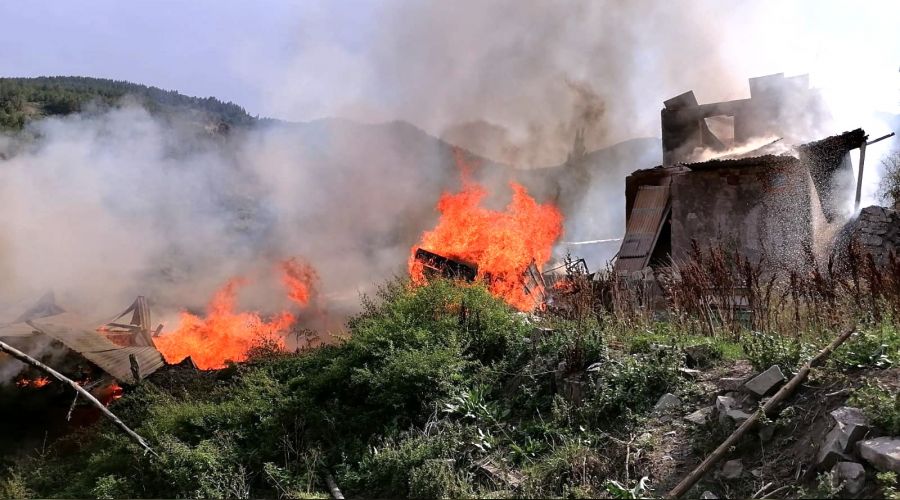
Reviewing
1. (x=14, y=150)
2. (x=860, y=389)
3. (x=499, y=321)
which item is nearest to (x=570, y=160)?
(x=499, y=321)

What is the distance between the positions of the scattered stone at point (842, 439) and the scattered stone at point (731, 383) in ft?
Result: 3.37

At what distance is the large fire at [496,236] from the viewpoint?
1541 centimetres

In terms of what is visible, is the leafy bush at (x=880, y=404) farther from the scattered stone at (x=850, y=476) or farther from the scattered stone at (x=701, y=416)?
the scattered stone at (x=701, y=416)

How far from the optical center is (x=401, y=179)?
78.2 feet

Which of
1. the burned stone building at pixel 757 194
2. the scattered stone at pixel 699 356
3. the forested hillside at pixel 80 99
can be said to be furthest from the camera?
the forested hillside at pixel 80 99

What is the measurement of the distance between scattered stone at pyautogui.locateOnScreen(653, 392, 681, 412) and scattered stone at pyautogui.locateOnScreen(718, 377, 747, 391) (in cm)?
40

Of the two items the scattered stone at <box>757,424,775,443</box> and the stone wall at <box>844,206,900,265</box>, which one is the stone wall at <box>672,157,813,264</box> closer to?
the stone wall at <box>844,206,900,265</box>

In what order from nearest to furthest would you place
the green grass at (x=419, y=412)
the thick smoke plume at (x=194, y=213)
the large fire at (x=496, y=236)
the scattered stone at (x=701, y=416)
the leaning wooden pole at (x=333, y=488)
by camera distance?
the scattered stone at (x=701, y=416) → the green grass at (x=419, y=412) → the leaning wooden pole at (x=333, y=488) → the large fire at (x=496, y=236) → the thick smoke plume at (x=194, y=213)

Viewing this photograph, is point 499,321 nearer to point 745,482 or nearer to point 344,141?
point 745,482

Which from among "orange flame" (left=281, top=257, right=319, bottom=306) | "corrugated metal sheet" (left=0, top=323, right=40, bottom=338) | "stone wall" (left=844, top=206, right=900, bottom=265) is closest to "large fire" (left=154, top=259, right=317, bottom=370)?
"orange flame" (left=281, top=257, right=319, bottom=306)

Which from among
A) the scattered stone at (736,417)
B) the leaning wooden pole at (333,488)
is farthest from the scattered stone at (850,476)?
the leaning wooden pole at (333,488)

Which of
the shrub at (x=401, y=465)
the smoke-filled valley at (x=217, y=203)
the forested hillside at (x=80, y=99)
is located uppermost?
the forested hillside at (x=80, y=99)

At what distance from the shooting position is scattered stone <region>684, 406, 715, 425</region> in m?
5.03

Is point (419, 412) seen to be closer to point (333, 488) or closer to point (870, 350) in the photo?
point (333, 488)
